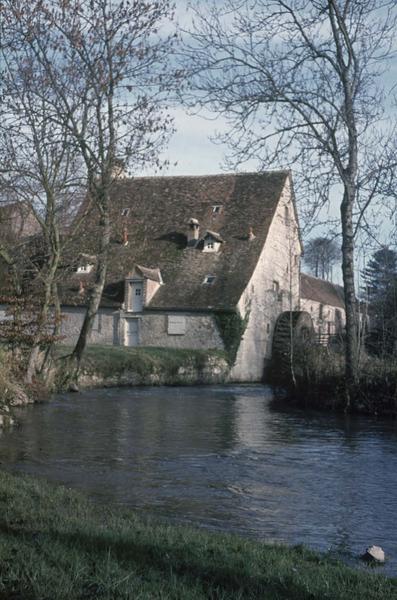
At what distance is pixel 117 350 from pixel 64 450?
17.2 metres

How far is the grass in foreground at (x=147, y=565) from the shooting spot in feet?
13.8

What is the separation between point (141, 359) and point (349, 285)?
1160 cm

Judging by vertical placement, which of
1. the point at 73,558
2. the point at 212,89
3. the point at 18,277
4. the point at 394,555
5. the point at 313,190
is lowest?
the point at 394,555

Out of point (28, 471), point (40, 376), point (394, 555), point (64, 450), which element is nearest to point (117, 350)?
point (40, 376)

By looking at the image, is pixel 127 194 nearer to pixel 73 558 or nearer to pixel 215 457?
pixel 215 457

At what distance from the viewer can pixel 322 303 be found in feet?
188

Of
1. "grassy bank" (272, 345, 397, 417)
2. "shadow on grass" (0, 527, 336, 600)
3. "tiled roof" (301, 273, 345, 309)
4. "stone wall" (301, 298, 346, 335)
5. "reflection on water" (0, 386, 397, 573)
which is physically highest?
"tiled roof" (301, 273, 345, 309)

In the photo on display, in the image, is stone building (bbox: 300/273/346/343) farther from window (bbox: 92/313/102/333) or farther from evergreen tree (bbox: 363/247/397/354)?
evergreen tree (bbox: 363/247/397/354)

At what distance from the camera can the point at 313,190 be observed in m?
18.1

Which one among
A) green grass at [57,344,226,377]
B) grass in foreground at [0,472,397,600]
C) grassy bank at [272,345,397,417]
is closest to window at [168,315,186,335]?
green grass at [57,344,226,377]

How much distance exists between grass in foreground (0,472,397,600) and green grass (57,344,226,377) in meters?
19.8

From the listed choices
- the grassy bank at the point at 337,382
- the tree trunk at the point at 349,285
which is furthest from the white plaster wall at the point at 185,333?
the tree trunk at the point at 349,285

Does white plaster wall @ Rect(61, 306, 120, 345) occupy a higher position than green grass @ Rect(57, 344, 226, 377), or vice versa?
white plaster wall @ Rect(61, 306, 120, 345)

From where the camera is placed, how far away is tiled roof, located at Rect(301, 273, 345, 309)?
5488 centimetres
